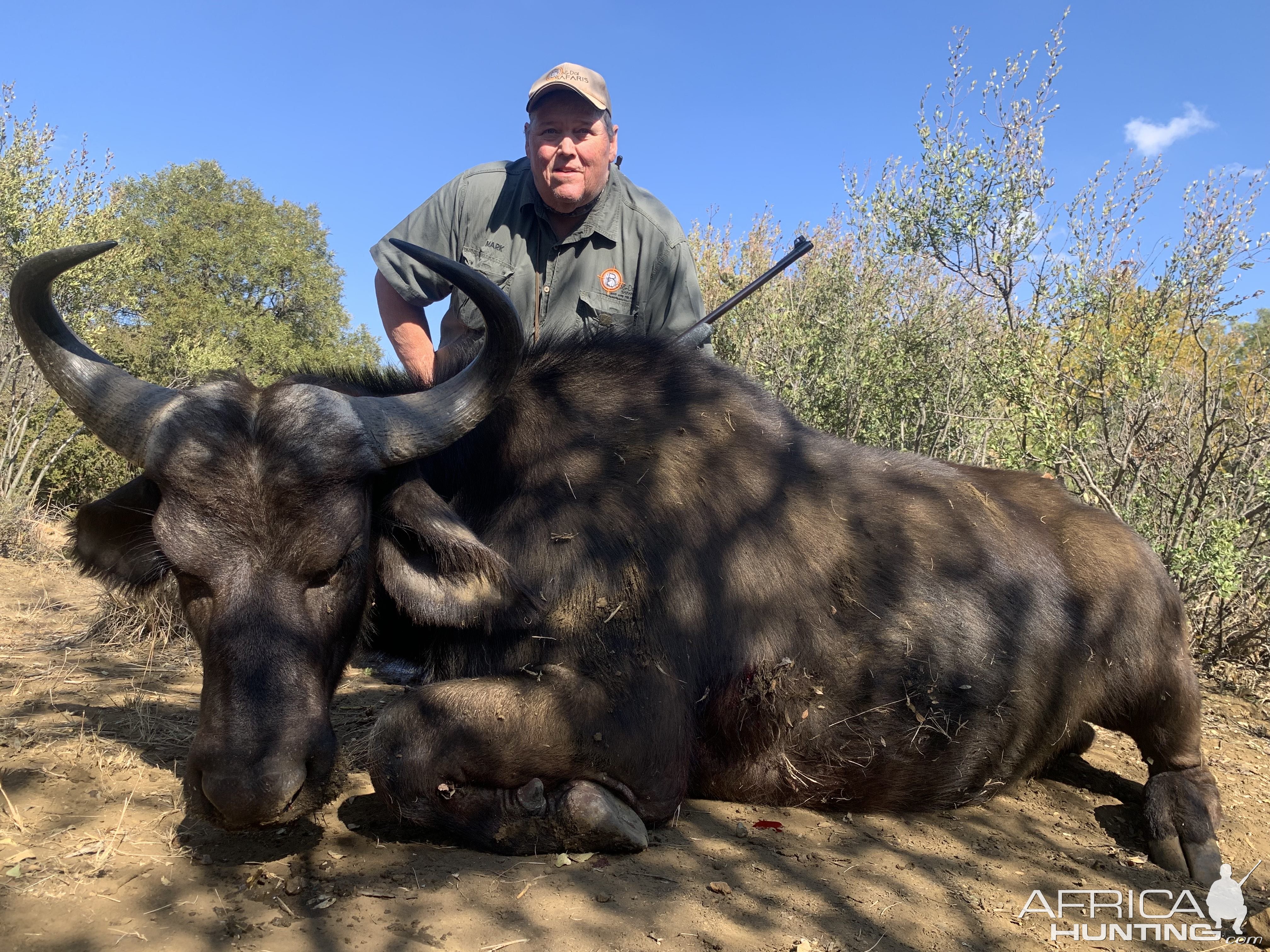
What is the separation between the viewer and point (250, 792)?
2.51m

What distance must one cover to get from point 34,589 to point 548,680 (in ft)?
22.6

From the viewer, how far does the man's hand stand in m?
5.50

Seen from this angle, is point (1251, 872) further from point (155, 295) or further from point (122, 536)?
point (155, 295)

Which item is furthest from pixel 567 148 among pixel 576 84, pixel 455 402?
pixel 455 402

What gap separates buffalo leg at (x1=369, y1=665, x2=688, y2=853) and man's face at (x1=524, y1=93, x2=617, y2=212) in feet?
11.5

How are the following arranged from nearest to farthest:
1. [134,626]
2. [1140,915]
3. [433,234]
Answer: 1. [1140,915]
2. [134,626]
3. [433,234]

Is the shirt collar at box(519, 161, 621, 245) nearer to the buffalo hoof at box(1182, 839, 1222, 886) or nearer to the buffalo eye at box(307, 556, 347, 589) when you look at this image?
the buffalo eye at box(307, 556, 347, 589)

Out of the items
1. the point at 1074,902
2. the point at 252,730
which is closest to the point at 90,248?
the point at 252,730

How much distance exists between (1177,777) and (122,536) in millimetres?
4886

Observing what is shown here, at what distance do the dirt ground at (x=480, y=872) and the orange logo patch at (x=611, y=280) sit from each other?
3247 mm

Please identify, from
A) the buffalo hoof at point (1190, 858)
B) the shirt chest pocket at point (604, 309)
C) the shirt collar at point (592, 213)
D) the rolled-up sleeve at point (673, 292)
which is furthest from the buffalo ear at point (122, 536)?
the buffalo hoof at point (1190, 858)

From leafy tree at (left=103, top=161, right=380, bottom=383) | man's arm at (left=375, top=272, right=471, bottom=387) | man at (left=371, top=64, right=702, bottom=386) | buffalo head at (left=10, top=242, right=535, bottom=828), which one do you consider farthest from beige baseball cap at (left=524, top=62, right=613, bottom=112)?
leafy tree at (left=103, top=161, right=380, bottom=383)

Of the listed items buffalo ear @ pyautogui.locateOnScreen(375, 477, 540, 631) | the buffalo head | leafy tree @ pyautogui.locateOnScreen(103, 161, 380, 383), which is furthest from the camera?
leafy tree @ pyautogui.locateOnScreen(103, 161, 380, 383)

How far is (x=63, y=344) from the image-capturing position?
3146mm
